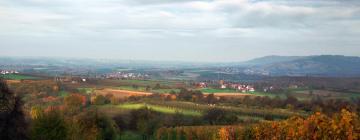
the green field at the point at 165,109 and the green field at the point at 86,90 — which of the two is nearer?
the green field at the point at 165,109

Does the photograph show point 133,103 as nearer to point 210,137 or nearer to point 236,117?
point 236,117

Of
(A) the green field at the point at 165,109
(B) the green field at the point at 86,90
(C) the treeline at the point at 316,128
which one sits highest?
(C) the treeline at the point at 316,128

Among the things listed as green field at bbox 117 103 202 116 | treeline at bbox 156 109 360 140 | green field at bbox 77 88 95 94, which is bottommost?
green field at bbox 117 103 202 116

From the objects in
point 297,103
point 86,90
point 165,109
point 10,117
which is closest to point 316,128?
point 10,117

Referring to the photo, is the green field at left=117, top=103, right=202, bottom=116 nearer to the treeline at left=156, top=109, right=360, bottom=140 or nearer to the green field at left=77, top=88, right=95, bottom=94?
the green field at left=77, top=88, right=95, bottom=94

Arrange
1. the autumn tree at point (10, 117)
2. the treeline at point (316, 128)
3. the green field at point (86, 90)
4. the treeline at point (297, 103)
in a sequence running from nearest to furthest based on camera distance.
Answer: the treeline at point (316, 128)
the autumn tree at point (10, 117)
the treeline at point (297, 103)
the green field at point (86, 90)

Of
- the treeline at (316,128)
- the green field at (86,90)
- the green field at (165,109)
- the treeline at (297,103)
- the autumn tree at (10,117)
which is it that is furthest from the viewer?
the green field at (86,90)

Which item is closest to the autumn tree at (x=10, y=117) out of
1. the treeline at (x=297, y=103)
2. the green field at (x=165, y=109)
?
the green field at (x=165, y=109)

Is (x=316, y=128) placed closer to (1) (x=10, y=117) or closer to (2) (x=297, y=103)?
(1) (x=10, y=117)

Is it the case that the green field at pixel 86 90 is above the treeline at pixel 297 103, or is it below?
above

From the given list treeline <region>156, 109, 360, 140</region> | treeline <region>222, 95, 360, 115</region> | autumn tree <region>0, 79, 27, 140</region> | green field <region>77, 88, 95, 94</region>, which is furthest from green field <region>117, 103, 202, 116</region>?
autumn tree <region>0, 79, 27, 140</region>

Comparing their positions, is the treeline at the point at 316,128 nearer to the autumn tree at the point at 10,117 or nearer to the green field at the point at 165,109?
the autumn tree at the point at 10,117

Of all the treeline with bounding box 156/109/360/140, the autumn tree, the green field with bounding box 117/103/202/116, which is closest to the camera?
the treeline with bounding box 156/109/360/140
